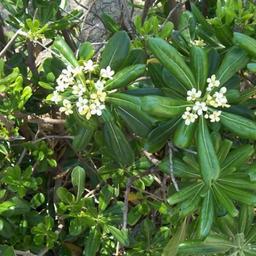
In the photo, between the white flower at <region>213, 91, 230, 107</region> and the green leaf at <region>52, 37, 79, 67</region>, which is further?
the green leaf at <region>52, 37, 79, 67</region>

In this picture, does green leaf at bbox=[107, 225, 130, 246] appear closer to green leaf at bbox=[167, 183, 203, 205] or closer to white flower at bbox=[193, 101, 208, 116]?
green leaf at bbox=[167, 183, 203, 205]

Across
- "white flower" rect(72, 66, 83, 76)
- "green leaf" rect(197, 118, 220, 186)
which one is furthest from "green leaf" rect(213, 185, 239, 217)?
"white flower" rect(72, 66, 83, 76)

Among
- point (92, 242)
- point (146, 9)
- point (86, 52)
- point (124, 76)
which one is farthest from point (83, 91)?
point (146, 9)

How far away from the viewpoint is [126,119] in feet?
4.92

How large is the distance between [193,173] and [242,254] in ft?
0.99

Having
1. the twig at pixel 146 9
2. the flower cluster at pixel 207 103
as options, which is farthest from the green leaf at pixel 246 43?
the twig at pixel 146 9

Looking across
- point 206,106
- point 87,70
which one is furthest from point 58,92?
point 206,106

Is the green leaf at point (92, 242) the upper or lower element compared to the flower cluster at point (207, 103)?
lower

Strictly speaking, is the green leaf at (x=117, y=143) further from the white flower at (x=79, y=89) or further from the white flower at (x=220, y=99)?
the white flower at (x=220, y=99)

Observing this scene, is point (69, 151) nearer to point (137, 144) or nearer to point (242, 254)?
point (137, 144)

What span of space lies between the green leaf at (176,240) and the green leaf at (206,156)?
1.11 feet

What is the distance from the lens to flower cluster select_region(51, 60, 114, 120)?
1.29m

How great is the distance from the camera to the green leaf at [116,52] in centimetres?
145

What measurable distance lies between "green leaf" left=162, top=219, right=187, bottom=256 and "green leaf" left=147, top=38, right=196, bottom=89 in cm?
45
